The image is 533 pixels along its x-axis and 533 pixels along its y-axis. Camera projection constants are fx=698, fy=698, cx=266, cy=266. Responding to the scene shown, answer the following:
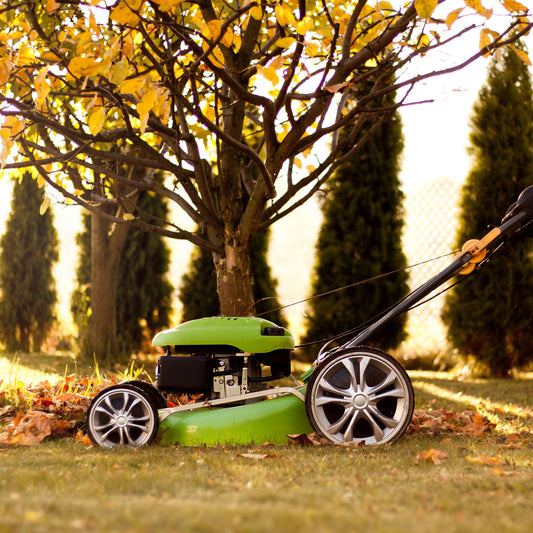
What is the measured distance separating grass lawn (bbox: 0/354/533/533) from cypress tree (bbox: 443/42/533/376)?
154 inches

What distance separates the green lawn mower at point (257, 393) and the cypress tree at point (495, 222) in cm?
400

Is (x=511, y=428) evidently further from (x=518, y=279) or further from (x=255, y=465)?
(x=518, y=279)

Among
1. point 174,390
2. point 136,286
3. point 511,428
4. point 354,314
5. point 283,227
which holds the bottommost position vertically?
point 511,428

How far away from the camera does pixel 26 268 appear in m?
9.83

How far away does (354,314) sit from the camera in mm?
7582

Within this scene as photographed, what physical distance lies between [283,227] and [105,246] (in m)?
2.66

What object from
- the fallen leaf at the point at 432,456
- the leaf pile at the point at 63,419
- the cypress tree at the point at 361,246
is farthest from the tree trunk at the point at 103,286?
the fallen leaf at the point at 432,456

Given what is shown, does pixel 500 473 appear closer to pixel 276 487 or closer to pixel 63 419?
pixel 276 487

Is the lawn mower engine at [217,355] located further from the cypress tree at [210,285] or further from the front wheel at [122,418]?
the cypress tree at [210,285]

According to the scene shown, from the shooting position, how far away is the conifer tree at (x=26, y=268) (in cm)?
977

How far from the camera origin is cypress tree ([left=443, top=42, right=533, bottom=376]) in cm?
749

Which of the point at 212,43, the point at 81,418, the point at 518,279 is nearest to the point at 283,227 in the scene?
the point at 518,279

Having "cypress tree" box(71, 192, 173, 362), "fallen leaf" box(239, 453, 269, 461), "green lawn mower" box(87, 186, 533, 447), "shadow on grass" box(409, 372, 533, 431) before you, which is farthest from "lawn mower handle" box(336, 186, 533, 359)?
"cypress tree" box(71, 192, 173, 362)

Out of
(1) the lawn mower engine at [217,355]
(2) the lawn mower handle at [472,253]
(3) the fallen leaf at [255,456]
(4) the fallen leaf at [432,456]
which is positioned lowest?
(4) the fallen leaf at [432,456]
